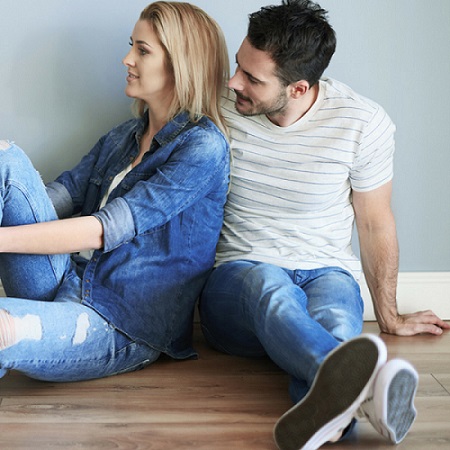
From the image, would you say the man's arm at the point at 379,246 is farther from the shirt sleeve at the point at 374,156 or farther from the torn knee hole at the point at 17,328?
the torn knee hole at the point at 17,328

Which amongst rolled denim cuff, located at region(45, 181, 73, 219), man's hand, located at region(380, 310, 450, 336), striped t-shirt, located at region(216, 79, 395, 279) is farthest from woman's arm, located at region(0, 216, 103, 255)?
man's hand, located at region(380, 310, 450, 336)

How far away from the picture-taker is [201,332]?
2.43 metres

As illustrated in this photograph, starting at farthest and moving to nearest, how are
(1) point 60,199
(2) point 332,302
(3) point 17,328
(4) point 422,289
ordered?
1. (4) point 422,289
2. (1) point 60,199
3. (2) point 332,302
4. (3) point 17,328

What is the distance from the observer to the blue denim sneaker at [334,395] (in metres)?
1.48

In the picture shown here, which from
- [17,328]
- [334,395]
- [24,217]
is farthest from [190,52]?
[334,395]

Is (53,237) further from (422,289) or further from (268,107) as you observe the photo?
(422,289)

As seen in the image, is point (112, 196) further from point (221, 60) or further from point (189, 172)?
point (221, 60)

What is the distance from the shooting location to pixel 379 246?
7.25 ft

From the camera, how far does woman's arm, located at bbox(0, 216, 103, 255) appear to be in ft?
5.93

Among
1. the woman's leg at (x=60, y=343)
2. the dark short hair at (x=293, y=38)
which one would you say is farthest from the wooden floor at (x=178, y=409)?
the dark short hair at (x=293, y=38)

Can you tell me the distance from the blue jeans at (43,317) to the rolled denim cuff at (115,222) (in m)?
0.15

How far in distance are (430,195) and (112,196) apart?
3.48 feet

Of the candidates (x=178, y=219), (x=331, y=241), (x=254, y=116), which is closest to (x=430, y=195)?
(x=331, y=241)

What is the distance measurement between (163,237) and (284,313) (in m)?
0.41
